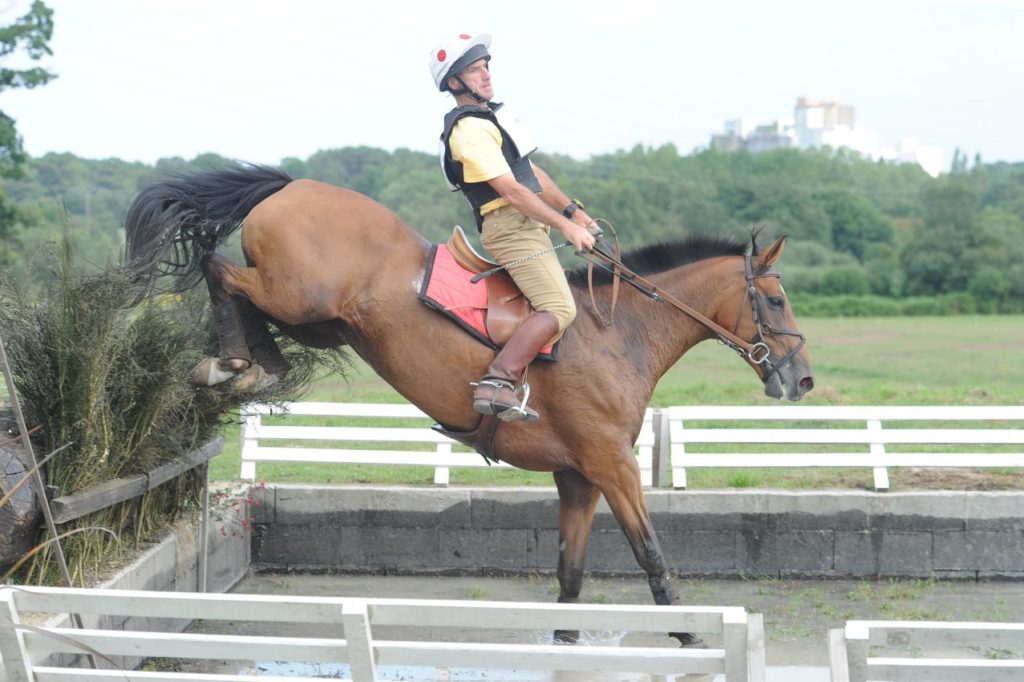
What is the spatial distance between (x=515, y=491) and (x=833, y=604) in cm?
247

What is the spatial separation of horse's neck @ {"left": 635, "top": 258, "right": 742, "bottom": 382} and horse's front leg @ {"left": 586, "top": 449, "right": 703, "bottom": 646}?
633 mm

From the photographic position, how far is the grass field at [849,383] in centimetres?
1010

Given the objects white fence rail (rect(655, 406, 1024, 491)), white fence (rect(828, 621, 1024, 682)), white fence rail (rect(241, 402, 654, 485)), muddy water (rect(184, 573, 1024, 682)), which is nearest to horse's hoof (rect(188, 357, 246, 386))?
muddy water (rect(184, 573, 1024, 682))

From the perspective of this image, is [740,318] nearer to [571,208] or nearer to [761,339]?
[761,339]

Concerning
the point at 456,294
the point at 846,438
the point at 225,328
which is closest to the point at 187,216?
the point at 225,328

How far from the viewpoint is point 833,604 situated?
824cm

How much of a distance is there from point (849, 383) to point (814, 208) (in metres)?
46.3

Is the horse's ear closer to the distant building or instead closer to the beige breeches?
the beige breeches

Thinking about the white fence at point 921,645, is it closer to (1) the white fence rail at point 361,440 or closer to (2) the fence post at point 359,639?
(2) the fence post at point 359,639

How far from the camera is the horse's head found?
6820 millimetres

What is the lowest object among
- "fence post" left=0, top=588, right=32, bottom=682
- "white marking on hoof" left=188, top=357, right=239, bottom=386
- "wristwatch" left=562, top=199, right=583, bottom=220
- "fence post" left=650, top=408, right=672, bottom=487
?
"fence post" left=650, top=408, right=672, bottom=487

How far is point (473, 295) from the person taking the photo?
635cm

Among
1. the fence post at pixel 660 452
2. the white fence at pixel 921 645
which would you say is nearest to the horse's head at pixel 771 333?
the fence post at pixel 660 452

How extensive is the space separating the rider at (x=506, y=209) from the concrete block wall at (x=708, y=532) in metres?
3.08
